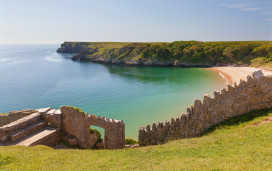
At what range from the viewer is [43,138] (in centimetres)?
2027

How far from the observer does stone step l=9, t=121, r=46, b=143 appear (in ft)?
63.1

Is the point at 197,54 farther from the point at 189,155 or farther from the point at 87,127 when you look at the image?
the point at 189,155

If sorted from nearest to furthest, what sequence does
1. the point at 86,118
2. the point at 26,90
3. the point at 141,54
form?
the point at 86,118 < the point at 26,90 < the point at 141,54

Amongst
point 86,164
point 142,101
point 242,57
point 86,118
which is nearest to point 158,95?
point 142,101

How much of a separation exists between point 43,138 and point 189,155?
16.0 meters

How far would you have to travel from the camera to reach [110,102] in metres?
48.0

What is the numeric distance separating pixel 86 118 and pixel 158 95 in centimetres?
3563

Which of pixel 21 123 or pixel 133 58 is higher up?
pixel 133 58

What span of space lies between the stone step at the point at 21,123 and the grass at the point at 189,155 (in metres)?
4.27

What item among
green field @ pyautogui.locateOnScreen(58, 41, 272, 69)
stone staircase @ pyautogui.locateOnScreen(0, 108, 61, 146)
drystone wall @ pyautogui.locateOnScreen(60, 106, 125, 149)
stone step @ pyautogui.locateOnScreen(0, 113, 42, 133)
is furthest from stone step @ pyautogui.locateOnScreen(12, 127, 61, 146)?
green field @ pyautogui.locateOnScreen(58, 41, 272, 69)

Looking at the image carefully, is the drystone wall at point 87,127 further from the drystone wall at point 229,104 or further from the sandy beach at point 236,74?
→ the sandy beach at point 236,74

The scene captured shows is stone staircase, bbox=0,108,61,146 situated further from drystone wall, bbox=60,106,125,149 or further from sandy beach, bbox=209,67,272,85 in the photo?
sandy beach, bbox=209,67,272,85

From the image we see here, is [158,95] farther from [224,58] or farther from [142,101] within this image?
[224,58]

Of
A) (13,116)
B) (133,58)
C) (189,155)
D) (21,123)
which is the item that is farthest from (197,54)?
(189,155)
